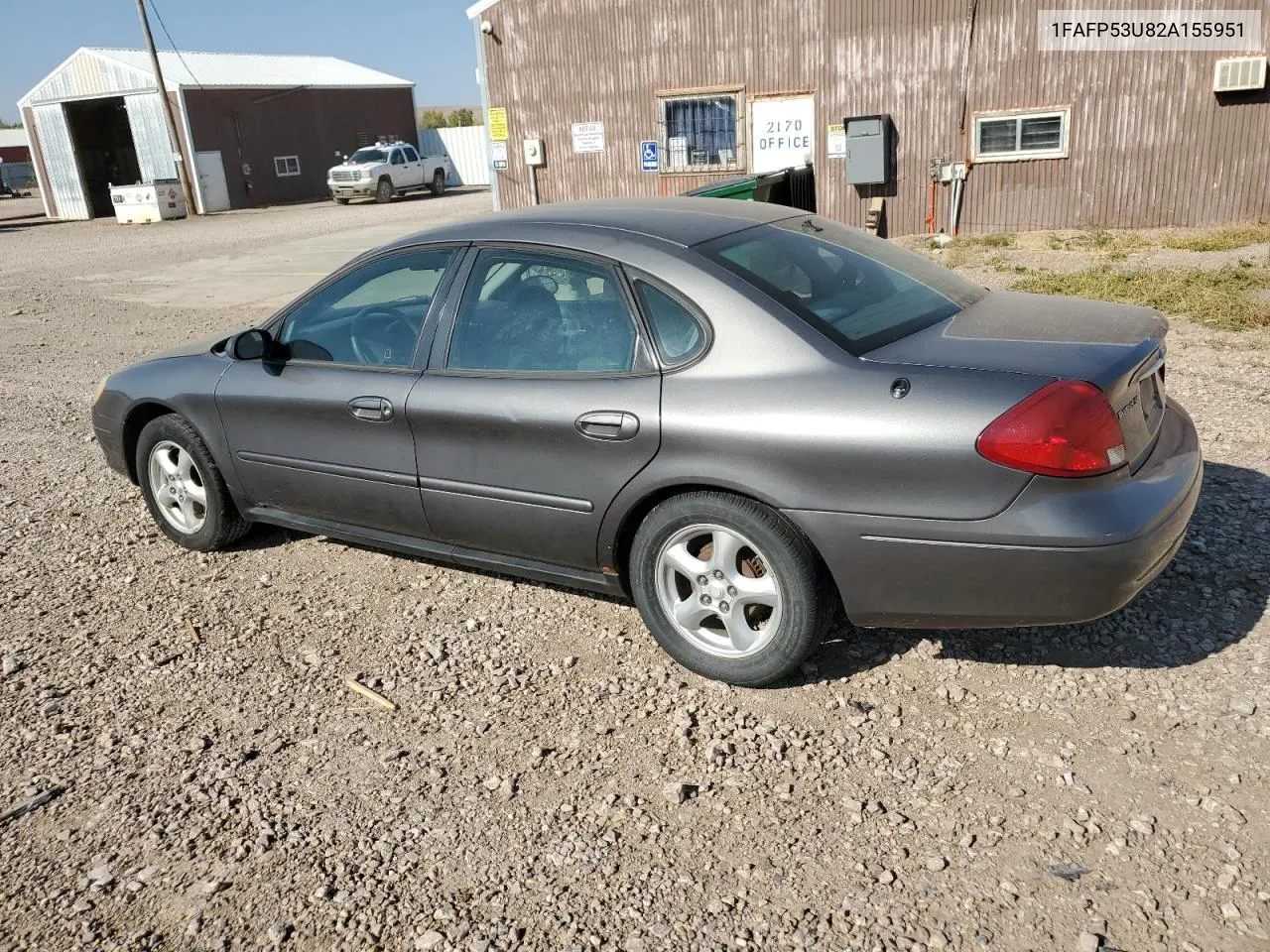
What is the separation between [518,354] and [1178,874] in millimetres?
2688

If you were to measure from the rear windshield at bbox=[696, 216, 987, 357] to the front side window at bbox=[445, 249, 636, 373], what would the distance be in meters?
0.43

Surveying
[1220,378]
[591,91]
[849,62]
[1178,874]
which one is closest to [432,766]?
[1178,874]

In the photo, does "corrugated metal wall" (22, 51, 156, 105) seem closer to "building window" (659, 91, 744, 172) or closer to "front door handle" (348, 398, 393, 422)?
"building window" (659, 91, 744, 172)

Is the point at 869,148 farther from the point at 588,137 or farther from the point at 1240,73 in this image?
the point at 588,137

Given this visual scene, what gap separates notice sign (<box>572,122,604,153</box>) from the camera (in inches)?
693

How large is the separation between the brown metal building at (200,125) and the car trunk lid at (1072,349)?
116 ft

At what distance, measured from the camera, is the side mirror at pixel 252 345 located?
180 inches

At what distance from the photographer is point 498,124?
18422 millimetres

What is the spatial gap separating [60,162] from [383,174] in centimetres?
1248

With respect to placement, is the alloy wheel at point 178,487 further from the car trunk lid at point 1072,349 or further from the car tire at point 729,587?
the car trunk lid at point 1072,349

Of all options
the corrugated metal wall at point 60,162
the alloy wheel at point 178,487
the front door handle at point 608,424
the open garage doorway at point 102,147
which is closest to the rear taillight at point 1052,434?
the front door handle at point 608,424

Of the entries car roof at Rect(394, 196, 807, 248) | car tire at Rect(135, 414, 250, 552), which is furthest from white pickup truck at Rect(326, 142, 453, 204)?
car roof at Rect(394, 196, 807, 248)

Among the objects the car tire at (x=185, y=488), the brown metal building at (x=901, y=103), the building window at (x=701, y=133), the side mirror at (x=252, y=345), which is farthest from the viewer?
the building window at (x=701, y=133)

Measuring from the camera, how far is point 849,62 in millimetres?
15367
